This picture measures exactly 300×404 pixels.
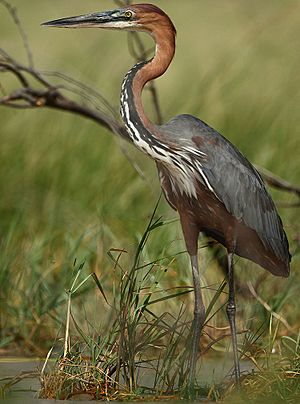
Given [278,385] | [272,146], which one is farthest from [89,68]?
[278,385]

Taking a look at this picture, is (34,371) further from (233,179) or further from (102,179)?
(102,179)

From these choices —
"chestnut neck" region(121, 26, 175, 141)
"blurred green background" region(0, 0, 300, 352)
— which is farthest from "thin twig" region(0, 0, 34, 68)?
"chestnut neck" region(121, 26, 175, 141)

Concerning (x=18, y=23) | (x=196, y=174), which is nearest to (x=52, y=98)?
(x=18, y=23)

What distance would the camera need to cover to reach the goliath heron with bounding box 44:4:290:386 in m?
4.95

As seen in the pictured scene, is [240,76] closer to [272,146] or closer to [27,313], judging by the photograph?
[272,146]

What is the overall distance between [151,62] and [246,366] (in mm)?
1478

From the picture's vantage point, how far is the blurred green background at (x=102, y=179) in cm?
602

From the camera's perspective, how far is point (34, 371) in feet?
16.2

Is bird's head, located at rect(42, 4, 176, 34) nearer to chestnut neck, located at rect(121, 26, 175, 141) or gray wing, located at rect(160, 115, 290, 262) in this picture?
chestnut neck, located at rect(121, 26, 175, 141)

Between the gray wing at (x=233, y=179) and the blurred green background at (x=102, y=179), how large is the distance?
0.33 metres

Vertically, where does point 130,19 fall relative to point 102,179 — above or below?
above

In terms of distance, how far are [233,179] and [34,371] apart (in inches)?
46.7

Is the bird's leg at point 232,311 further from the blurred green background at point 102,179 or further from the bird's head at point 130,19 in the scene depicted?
the bird's head at point 130,19

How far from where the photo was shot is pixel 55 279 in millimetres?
6305
